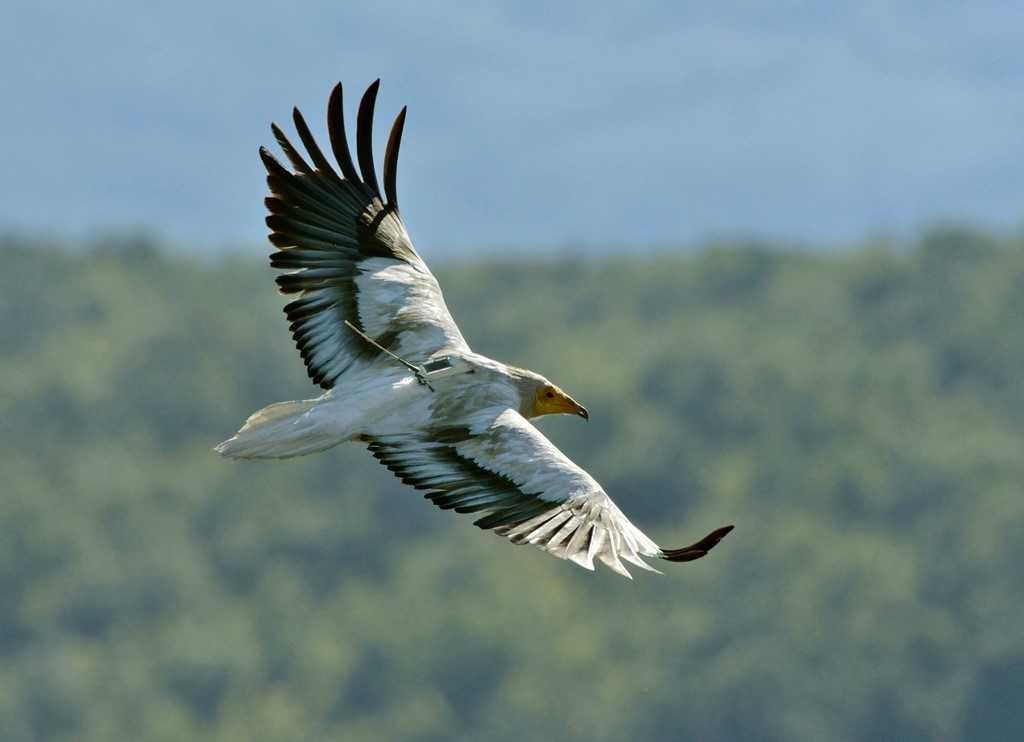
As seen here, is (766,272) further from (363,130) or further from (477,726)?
(363,130)

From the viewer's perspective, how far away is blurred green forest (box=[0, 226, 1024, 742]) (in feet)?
273

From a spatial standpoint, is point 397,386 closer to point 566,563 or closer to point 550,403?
point 550,403

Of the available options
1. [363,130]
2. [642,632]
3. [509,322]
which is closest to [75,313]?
[509,322]

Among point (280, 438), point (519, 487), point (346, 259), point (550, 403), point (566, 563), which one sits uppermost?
point (346, 259)

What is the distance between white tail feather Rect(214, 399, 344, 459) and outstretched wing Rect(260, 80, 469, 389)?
0.91 m

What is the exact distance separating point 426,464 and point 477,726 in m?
73.0

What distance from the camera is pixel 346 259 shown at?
530 inches

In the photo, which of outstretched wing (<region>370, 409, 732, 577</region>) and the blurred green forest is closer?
outstretched wing (<region>370, 409, 732, 577</region>)

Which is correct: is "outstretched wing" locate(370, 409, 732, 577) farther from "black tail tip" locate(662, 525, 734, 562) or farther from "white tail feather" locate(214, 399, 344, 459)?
"white tail feather" locate(214, 399, 344, 459)

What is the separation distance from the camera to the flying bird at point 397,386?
1186cm

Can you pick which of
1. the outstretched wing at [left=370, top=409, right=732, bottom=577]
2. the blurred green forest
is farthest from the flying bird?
the blurred green forest

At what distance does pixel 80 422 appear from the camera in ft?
367

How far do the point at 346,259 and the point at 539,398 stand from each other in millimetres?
1437

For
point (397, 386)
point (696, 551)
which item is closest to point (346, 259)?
point (397, 386)
